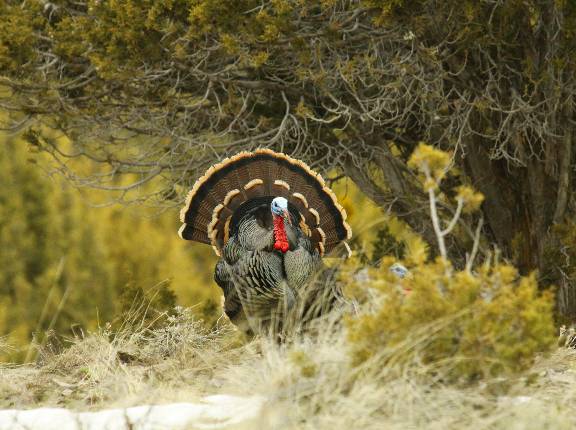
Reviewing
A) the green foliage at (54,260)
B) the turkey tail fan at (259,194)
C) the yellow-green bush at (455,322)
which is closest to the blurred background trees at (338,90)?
the turkey tail fan at (259,194)

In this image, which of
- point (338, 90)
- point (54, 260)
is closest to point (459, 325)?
point (338, 90)

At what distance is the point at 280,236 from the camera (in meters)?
5.71

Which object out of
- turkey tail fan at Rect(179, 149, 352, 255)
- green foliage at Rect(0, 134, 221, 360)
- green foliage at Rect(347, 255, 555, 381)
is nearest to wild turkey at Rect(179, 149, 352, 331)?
turkey tail fan at Rect(179, 149, 352, 255)

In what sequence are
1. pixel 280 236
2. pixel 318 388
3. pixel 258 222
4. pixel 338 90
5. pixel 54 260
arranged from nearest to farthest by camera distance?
pixel 318 388, pixel 280 236, pixel 258 222, pixel 338 90, pixel 54 260

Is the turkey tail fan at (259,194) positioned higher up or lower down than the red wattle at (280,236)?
higher up

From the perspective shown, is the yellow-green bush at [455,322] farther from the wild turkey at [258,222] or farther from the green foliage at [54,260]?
the green foliage at [54,260]

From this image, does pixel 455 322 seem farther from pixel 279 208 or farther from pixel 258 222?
pixel 258 222

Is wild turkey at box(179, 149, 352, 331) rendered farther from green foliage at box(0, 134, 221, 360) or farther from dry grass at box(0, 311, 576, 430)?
green foliage at box(0, 134, 221, 360)

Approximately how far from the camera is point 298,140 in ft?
24.5

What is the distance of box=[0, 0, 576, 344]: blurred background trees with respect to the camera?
6.46 metres

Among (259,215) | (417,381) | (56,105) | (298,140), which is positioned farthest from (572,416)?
(56,105)

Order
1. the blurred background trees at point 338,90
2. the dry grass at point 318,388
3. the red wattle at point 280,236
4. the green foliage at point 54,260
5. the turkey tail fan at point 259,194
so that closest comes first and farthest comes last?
the dry grass at point 318,388 → the red wattle at point 280,236 → the blurred background trees at point 338,90 → the turkey tail fan at point 259,194 → the green foliage at point 54,260

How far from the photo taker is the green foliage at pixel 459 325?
3.82 meters

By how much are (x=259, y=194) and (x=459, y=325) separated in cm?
293
